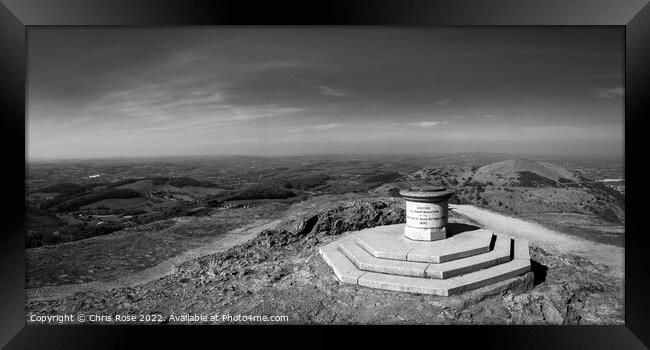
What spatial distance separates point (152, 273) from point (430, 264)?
311 inches

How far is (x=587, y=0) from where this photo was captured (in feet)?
20.3

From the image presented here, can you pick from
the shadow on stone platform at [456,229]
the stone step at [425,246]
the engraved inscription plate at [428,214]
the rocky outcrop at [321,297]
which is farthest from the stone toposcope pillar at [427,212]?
the rocky outcrop at [321,297]

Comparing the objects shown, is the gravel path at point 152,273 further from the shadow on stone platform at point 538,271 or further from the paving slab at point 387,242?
the shadow on stone platform at point 538,271

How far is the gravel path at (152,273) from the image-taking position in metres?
8.31

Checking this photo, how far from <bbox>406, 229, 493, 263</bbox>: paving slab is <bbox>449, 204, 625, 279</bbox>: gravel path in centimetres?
346

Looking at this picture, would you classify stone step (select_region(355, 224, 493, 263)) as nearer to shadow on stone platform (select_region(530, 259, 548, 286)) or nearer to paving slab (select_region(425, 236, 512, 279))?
paving slab (select_region(425, 236, 512, 279))

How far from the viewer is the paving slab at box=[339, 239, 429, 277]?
729 cm

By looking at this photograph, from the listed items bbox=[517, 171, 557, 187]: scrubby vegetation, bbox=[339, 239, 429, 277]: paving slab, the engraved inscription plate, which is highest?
bbox=[517, 171, 557, 187]: scrubby vegetation

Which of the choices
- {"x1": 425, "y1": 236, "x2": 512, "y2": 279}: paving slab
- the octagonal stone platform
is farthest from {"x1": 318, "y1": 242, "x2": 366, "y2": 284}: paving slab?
{"x1": 425, "y1": 236, "x2": 512, "y2": 279}: paving slab

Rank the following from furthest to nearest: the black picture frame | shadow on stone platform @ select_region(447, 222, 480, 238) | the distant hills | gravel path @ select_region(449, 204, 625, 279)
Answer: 1. the distant hills
2. gravel path @ select_region(449, 204, 625, 279)
3. shadow on stone platform @ select_region(447, 222, 480, 238)
4. the black picture frame

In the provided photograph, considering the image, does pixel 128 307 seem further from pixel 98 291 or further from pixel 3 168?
pixel 3 168

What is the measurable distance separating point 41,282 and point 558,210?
2042 cm

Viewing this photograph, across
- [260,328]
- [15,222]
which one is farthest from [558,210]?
[15,222]

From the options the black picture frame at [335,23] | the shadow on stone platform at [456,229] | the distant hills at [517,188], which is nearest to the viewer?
the black picture frame at [335,23]
